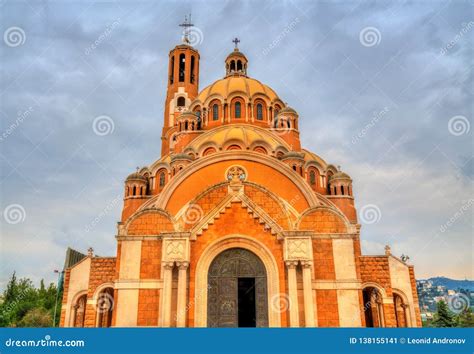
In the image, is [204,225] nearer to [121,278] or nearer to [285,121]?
[121,278]

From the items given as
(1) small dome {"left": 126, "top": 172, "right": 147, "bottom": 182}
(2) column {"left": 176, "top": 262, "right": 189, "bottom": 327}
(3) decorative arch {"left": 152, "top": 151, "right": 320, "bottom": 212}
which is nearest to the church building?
(2) column {"left": 176, "top": 262, "right": 189, "bottom": 327}

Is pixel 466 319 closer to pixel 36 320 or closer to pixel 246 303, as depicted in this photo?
pixel 246 303

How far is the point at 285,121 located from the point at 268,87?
611cm

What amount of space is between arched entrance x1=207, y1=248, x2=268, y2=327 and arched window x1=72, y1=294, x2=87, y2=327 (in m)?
8.62

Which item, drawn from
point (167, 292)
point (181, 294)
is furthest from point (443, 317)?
point (167, 292)

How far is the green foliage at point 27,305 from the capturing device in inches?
1555

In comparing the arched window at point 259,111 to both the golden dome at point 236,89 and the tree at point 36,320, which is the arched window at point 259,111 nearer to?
the golden dome at point 236,89

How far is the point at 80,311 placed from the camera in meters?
22.1

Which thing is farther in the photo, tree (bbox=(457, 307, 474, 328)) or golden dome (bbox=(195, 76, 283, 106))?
tree (bbox=(457, 307, 474, 328))

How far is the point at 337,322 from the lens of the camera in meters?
17.3

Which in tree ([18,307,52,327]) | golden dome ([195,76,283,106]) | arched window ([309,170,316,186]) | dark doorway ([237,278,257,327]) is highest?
golden dome ([195,76,283,106])

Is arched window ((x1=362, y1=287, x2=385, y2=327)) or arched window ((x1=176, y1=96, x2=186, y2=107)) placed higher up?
arched window ((x1=176, y1=96, x2=186, y2=107))

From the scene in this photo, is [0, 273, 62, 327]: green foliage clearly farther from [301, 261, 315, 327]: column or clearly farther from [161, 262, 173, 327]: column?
[301, 261, 315, 327]: column

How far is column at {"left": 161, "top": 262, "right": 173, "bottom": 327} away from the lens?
55.6 ft
